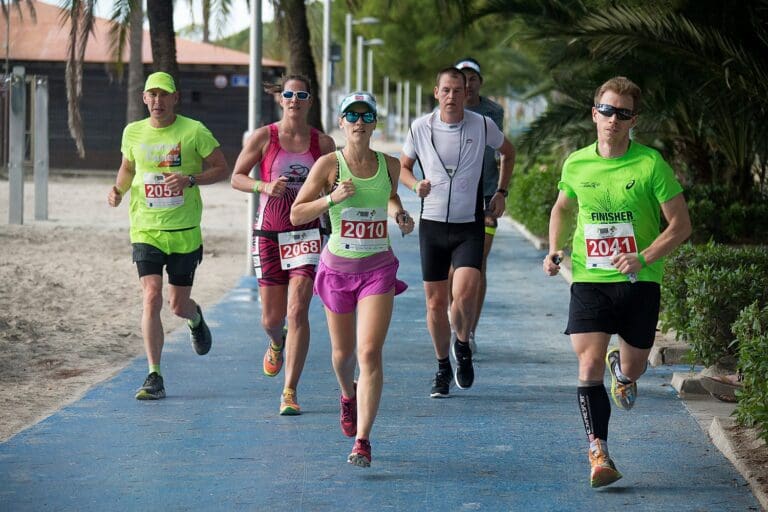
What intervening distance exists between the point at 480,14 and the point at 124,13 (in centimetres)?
503

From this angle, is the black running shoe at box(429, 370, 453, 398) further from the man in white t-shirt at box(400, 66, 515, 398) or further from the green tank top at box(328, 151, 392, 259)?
the green tank top at box(328, 151, 392, 259)

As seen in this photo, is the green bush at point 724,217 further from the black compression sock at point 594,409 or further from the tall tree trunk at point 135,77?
the tall tree trunk at point 135,77

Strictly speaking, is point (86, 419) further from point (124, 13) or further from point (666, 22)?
point (124, 13)

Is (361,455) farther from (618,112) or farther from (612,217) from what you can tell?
(618,112)

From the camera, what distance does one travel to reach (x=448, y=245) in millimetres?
8391

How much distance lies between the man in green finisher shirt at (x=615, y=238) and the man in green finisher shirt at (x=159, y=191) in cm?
282

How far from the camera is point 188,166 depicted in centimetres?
827

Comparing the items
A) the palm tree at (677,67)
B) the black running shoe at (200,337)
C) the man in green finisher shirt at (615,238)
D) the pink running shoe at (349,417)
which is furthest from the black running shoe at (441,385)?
the palm tree at (677,67)

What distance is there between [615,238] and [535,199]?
14546mm

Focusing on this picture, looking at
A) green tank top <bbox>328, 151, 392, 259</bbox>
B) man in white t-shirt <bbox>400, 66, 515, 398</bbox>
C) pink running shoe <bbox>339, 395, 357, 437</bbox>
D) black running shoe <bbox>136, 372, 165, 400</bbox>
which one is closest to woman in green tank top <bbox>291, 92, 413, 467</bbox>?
green tank top <bbox>328, 151, 392, 259</bbox>

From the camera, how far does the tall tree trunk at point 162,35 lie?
19141 mm

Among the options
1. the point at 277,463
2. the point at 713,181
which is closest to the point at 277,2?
the point at 713,181

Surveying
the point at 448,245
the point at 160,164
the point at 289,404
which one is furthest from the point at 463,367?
the point at 160,164

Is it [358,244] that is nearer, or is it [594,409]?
[594,409]
